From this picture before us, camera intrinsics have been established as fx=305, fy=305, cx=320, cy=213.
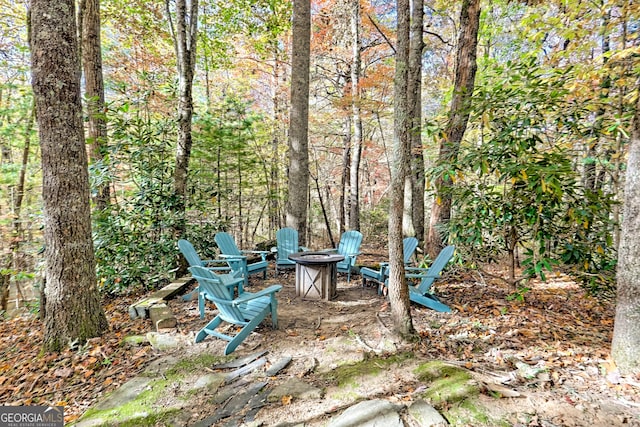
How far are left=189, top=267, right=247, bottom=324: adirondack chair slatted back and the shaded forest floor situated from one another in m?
0.28

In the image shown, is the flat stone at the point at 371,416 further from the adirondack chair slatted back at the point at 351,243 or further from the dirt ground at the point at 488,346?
the adirondack chair slatted back at the point at 351,243

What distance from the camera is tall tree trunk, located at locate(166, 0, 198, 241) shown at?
15.7 feet

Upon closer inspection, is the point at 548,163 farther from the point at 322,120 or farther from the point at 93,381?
the point at 322,120

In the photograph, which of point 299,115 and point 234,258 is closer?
point 234,258

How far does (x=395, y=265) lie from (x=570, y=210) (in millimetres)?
1837

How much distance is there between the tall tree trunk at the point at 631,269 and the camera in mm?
2260

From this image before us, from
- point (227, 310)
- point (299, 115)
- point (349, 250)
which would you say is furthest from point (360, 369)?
point (299, 115)

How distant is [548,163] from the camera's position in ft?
9.84

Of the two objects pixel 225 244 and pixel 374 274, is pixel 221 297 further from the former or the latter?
pixel 374 274

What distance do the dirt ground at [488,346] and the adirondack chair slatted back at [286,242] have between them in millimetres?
1002

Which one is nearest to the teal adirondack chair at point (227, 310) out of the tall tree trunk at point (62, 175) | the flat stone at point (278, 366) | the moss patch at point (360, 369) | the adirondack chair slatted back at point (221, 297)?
the adirondack chair slatted back at point (221, 297)

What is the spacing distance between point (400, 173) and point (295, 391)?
201 cm

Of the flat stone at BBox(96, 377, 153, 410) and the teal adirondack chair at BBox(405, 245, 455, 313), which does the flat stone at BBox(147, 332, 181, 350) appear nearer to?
the flat stone at BBox(96, 377, 153, 410)

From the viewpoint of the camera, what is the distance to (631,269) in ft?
7.52
